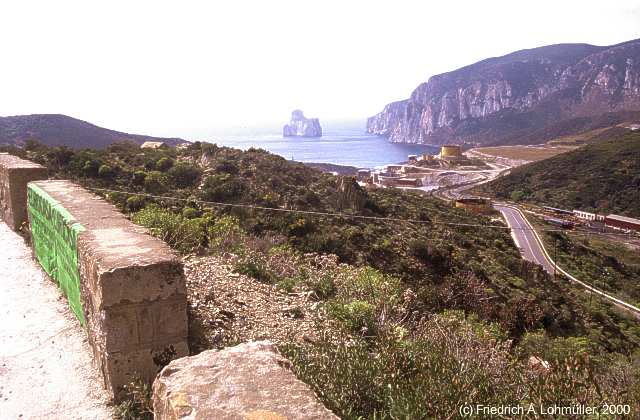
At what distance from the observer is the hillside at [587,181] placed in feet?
157

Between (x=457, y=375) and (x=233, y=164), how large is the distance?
1693 cm

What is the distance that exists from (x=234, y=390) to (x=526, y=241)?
31.0 metres

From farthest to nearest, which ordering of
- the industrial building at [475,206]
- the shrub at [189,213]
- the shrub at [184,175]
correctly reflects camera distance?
the industrial building at [475,206]
the shrub at [184,175]
the shrub at [189,213]

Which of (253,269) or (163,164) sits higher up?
(163,164)

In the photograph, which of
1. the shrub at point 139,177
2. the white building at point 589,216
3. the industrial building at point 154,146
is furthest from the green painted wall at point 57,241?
the white building at point 589,216

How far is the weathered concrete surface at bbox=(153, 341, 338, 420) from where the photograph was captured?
1909 millimetres

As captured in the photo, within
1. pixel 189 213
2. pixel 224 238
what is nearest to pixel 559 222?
pixel 189 213

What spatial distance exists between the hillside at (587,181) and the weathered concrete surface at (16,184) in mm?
50106

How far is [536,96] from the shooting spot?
166m

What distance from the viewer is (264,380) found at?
2164 millimetres

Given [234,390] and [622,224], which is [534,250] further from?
[234,390]

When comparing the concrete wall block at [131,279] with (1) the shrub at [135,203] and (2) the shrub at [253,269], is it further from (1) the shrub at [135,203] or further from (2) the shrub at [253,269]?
(1) the shrub at [135,203]

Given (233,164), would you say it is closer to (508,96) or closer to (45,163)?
(45,163)

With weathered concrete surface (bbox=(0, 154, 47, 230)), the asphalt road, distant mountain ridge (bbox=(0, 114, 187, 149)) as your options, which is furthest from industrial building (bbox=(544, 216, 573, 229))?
weathered concrete surface (bbox=(0, 154, 47, 230))
